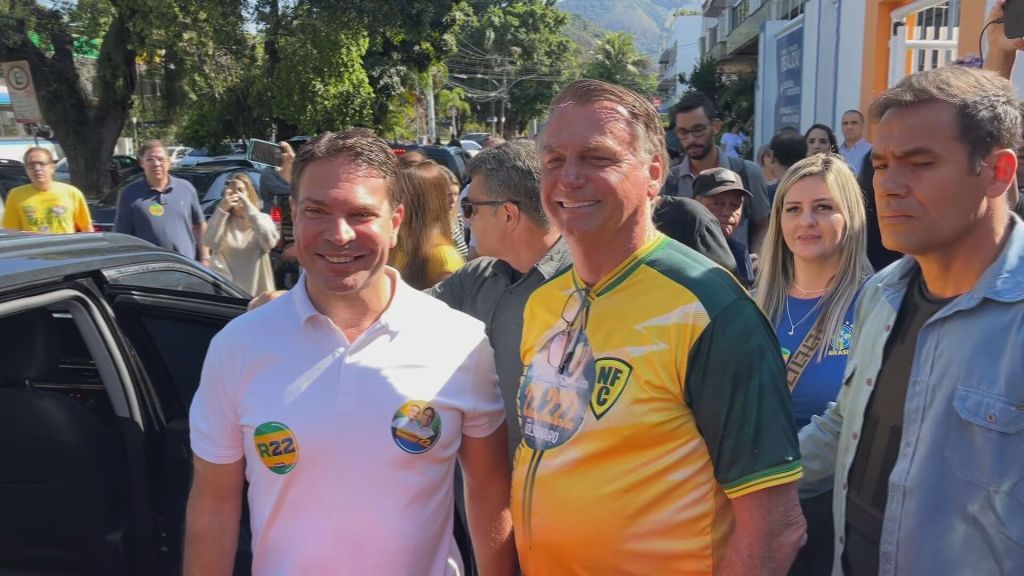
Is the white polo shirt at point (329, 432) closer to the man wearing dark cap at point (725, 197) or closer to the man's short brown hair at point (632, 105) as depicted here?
the man's short brown hair at point (632, 105)

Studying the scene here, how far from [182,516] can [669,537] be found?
1.62m

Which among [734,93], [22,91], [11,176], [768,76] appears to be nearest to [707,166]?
[768,76]

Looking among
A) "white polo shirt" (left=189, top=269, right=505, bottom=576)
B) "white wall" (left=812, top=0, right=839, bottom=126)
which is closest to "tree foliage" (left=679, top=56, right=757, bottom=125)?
"white wall" (left=812, top=0, right=839, bottom=126)

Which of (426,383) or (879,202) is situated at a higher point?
(879,202)

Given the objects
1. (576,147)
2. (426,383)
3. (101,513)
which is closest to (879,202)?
(576,147)

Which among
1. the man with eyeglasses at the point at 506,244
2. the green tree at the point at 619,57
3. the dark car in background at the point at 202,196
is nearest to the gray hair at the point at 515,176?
the man with eyeglasses at the point at 506,244

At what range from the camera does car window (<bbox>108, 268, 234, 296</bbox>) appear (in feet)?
8.48

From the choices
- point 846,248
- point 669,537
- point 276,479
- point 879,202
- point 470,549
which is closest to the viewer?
point 669,537

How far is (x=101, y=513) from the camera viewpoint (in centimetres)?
250

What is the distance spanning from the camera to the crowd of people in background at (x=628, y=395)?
1.55 m

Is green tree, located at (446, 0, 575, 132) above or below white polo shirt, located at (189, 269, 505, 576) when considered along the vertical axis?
above

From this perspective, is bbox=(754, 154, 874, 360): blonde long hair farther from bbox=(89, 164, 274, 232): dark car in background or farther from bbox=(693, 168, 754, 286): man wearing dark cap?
bbox=(89, 164, 274, 232): dark car in background

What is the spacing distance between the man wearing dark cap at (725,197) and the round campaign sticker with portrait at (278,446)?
3222 mm

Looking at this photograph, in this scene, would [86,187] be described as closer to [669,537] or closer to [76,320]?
[76,320]
